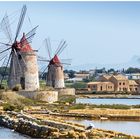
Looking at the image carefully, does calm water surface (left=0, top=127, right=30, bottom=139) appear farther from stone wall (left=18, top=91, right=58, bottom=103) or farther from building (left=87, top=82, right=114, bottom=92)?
building (left=87, top=82, right=114, bottom=92)

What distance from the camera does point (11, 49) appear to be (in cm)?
4147

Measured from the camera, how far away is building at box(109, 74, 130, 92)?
92.2m

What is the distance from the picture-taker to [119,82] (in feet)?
307

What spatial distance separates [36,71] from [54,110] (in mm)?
8704

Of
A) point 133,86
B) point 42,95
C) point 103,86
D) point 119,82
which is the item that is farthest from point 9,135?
point 133,86

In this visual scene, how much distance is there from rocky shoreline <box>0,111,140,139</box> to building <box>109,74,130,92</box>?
63.4 metres

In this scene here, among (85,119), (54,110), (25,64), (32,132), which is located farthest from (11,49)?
(32,132)

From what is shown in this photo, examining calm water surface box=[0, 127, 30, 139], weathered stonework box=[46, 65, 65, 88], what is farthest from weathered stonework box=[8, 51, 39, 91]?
calm water surface box=[0, 127, 30, 139]

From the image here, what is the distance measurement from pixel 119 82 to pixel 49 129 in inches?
2893

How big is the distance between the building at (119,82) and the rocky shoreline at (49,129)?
6344cm

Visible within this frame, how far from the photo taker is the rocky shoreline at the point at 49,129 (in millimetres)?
18109

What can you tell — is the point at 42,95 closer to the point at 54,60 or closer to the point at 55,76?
the point at 55,76

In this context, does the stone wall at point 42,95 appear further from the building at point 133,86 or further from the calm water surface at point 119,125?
the building at point 133,86

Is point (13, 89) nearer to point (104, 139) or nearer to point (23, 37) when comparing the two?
point (23, 37)
